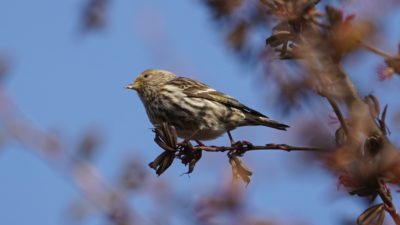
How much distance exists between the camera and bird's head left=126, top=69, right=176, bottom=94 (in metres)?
6.38

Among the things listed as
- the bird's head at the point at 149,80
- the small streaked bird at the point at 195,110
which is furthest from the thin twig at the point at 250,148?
the bird's head at the point at 149,80

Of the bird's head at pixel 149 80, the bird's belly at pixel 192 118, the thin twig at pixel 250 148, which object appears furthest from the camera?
the bird's head at pixel 149 80

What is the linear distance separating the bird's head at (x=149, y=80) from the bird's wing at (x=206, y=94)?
0.58 ft

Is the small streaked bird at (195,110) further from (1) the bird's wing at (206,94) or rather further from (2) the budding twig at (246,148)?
(2) the budding twig at (246,148)

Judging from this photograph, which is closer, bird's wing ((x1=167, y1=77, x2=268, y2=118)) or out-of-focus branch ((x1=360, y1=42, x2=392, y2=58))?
out-of-focus branch ((x1=360, y1=42, x2=392, y2=58))

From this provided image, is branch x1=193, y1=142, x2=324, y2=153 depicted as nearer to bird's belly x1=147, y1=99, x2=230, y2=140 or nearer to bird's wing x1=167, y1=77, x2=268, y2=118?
bird's belly x1=147, y1=99, x2=230, y2=140

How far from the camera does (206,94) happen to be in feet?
19.8

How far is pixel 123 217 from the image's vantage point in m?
3.56

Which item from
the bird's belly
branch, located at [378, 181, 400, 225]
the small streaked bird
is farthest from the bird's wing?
branch, located at [378, 181, 400, 225]

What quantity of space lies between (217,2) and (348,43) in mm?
738

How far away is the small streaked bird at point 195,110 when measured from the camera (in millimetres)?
5504

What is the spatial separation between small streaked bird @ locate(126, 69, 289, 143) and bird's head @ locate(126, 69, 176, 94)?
0.05 feet

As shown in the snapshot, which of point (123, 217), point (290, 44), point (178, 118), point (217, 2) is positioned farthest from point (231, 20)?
point (178, 118)

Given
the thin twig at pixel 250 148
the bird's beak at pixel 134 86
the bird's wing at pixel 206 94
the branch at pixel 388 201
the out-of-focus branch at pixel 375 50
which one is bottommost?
the branch at pixel 388 201
